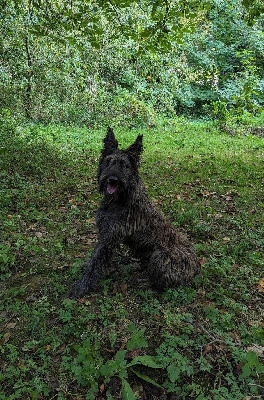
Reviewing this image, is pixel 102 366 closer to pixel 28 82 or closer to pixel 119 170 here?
pixel 119 170

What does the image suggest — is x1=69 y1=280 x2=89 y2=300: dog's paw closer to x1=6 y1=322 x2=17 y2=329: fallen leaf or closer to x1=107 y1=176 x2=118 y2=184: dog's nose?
x1=6 y1=322 x2=17 y2=329: fallen leaf

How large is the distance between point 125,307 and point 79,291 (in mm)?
621

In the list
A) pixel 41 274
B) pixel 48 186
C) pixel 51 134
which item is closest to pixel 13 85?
pixel 51 134

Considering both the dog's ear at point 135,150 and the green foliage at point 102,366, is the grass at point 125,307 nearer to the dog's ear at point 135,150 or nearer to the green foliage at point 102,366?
the green foliage at point 102,366

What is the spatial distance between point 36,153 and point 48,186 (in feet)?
7.65

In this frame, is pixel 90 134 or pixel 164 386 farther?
pixel 90 134

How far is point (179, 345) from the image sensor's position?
3338mm

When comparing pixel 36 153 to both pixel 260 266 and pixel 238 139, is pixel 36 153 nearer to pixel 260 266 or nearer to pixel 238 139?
pixel 260 266

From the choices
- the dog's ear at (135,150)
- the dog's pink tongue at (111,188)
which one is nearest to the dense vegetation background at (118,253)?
the dog's pink tongue at (111,188)

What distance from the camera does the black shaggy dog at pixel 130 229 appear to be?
3.91 meters

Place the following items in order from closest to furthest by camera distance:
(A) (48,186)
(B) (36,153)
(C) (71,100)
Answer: (A) (48,186) → (B) (36,153) → (C) (71,100)

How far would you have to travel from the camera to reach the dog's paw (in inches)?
156

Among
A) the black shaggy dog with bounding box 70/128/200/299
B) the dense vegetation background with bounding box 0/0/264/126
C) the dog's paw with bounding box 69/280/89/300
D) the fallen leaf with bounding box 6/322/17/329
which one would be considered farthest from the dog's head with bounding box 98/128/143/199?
the dense vegetation background with bounding box 0/0/264/126

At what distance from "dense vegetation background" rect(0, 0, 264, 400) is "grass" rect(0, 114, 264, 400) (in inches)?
0.6
